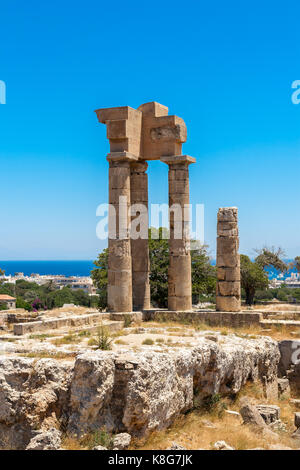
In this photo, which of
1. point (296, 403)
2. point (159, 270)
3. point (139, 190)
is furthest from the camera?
point (159, 270)

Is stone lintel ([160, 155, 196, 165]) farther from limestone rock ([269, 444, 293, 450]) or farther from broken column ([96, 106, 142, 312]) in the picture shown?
limestone rock ([269, 444, 293, 450])

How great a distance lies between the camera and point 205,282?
102ft

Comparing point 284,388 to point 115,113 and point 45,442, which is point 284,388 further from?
point 115,113

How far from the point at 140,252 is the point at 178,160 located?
4012 millimetres

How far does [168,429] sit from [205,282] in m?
20.5

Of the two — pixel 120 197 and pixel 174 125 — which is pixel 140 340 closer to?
pixel 120 197

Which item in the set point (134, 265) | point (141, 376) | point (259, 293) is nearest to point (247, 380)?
point (141, 376)

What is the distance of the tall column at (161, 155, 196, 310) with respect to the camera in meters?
20.2

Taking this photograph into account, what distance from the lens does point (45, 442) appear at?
349 inches

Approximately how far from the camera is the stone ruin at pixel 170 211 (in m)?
19.7

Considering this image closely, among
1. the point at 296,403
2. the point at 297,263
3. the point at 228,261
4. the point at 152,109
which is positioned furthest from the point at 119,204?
the point at 297,263

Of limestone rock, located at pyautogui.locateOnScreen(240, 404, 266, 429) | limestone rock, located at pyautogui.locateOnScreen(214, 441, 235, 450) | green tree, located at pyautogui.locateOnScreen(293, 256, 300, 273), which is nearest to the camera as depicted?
limestone rock, located at pyautogui.locateOnScreen(214, 441, 235, 450)

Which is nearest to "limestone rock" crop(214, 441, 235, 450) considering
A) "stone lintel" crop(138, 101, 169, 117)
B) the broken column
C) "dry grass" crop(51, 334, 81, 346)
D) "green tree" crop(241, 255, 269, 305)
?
"dry grass" crop(51, 334, 81, 346)
